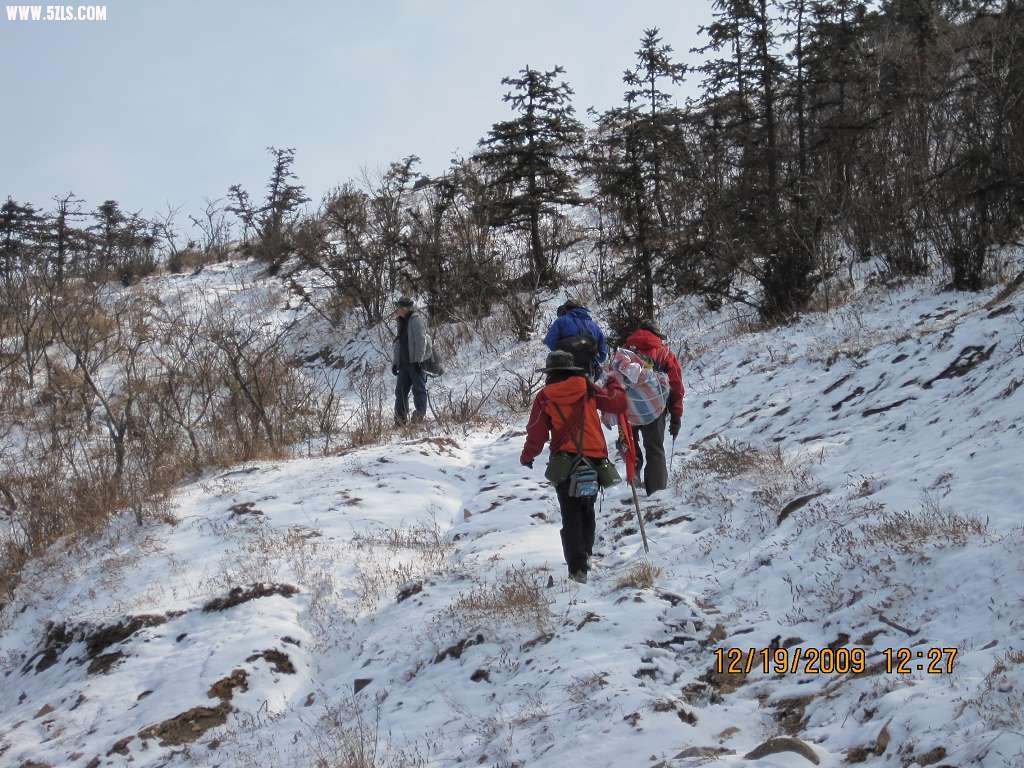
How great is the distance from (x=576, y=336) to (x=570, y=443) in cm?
263

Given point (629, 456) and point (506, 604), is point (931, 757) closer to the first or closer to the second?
point (506, 604)

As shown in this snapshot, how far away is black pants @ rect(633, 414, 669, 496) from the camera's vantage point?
7.35 meters

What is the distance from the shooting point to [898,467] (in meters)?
5.86

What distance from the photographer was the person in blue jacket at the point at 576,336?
8172mm

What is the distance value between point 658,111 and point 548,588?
726 inches

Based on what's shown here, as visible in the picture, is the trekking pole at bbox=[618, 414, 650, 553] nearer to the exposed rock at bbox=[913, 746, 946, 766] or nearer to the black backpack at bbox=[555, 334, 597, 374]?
the black backpack at bbox=[555, 334, 597, 374]

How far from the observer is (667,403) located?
737 cm

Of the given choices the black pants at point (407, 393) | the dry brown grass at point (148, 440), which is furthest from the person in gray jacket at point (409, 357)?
the dry brown grass at point (148, 440)

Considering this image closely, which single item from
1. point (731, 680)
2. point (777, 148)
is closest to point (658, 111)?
point (777, 148)

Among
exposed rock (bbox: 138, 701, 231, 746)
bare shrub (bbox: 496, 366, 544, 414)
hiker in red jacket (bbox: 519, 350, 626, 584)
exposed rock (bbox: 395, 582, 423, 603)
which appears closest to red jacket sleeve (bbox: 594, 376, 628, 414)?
hiker in red jacket (bbox: 519, 350, 626, 584)

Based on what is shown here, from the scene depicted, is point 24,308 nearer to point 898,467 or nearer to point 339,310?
A: point 339,310

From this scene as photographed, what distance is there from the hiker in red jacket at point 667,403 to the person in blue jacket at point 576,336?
2.69ft

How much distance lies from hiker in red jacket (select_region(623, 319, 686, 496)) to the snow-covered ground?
31 centimetres

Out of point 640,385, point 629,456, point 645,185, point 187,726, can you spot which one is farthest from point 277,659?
point 645,185
